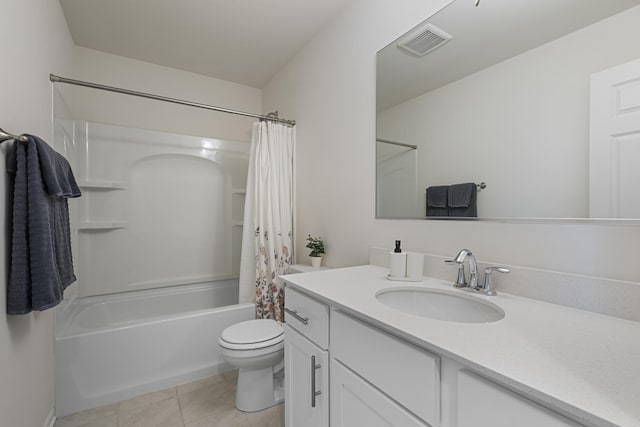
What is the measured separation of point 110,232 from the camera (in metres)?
2.40

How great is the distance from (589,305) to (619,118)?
1.76 ft

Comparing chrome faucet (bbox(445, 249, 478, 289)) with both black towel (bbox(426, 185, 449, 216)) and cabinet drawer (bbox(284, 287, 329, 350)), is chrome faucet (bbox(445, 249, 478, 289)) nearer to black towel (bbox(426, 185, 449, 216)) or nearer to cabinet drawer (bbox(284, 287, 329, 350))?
black towel (bbox(426, 185, 449, 216))

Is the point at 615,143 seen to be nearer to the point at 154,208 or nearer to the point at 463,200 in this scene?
the point at 463,200

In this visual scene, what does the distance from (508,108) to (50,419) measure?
2550mm

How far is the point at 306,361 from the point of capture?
1.12m

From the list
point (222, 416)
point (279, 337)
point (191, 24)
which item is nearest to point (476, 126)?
point (279, 337)

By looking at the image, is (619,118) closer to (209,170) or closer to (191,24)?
(191,24)

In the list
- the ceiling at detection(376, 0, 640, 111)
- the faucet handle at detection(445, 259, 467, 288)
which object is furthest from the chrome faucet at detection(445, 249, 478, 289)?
the ceiling at detection(376, 0, 640, 111)

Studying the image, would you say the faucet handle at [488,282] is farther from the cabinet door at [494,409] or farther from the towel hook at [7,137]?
the towel hook at [7,137]

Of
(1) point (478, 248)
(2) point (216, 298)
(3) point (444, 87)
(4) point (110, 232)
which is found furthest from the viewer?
(2) point (216, 298)

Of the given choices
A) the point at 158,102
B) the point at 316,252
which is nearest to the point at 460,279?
the point at 316,252

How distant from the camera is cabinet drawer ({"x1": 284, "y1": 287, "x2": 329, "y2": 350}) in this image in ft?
3.37

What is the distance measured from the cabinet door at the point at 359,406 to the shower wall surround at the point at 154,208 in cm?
215

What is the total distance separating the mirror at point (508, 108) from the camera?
86 cm
